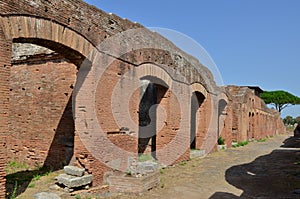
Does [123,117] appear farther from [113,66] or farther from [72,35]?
[72,35]

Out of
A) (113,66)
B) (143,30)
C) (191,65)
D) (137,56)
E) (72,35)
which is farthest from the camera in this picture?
(191,65)

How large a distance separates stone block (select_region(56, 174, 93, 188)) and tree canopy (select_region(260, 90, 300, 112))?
54665 millimetres

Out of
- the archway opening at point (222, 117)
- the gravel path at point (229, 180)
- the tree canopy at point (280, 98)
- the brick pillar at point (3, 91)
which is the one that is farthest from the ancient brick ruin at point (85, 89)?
the tree canopy at point (280, 98)

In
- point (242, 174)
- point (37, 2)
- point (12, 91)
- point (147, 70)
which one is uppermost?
point (37, 2)

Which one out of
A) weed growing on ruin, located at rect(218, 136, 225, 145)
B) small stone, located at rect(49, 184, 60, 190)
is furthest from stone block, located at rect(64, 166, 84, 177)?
weed growing on ruin, located at rect(218, 136, 225, 145)

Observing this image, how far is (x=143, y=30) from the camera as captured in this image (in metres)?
8.88

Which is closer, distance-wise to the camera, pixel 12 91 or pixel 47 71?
Result: pixel 47 71

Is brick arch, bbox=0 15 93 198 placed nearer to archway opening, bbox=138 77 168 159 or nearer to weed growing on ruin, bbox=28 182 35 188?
weed growing on ruin, bbox=28 182 35 188

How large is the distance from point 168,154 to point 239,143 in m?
10.5

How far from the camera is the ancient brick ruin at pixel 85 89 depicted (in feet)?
18.0

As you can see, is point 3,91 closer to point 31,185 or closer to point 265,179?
point 31,185

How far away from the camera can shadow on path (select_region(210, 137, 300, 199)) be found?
6596mm

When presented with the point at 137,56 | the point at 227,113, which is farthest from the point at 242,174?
the point at 227,113

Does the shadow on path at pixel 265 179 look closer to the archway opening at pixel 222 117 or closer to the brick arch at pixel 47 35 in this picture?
the brick arch at pixel 47 35
